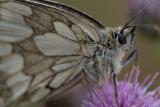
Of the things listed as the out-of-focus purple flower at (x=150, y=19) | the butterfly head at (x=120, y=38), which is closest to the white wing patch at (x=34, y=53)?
the butterfly head at (x=120, y=38)

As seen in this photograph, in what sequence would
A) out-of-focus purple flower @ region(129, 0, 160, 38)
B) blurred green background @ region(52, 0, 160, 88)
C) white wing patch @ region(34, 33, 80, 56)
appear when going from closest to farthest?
white wing patch @ region(34, 33, 80, 56) → out-of-focus purple flower @ region(129, 0, 160, 38) → blurred green background @ region(52, 0, 160, 88)

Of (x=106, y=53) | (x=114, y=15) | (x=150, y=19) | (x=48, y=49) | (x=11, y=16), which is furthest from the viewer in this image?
(x=114, y=15)

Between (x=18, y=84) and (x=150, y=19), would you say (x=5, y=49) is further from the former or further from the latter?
(x=150, y=19)

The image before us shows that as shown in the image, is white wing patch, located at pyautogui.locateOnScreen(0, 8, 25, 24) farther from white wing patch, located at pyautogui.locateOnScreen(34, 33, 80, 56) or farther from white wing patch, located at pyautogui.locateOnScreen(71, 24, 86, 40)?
white wing patch, located at pyautogui.locateOnScreen(71, 24, 86, 40)

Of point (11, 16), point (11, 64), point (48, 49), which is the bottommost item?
point (11, 64)

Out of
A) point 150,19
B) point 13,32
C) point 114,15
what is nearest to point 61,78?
point 13,32

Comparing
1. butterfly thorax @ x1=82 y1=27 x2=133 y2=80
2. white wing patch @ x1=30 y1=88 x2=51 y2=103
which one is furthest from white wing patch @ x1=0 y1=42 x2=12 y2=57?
butterfly thorax @ x1=82 y1=27 x2=133 y2=80

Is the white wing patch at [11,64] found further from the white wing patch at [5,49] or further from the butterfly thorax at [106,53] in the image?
the butterfly thorax at [106,53]
